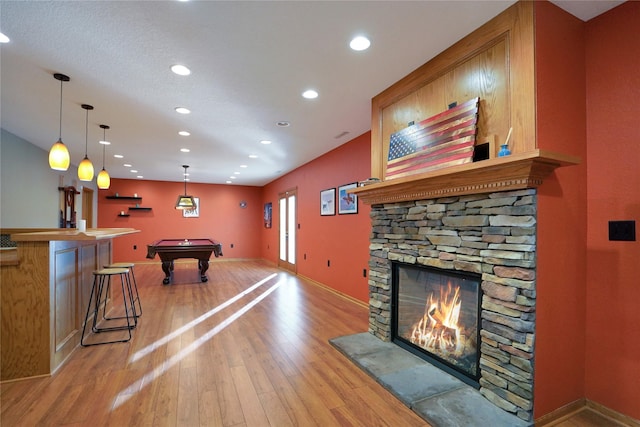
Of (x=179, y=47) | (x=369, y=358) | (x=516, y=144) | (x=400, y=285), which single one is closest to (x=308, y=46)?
(x=179, y=47)

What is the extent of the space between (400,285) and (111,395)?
2.48 m

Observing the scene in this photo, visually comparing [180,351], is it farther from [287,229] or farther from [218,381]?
[287,229]

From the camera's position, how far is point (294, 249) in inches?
289

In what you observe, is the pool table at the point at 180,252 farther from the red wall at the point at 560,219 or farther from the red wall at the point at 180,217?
the red wall at the point at 560,219

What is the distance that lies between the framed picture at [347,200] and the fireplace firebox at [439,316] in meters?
1.78

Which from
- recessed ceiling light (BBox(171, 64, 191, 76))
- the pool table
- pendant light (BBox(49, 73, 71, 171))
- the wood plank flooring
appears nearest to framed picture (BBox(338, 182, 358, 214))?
the wood plank flooring

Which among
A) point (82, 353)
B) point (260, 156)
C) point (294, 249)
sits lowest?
point (82, 353)

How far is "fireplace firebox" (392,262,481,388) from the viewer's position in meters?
2.21

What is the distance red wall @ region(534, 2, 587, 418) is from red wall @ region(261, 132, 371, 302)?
2.49 m

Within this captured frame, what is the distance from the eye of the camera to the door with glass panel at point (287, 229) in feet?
24.3

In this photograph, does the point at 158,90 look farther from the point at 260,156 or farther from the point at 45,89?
the point at 260,156

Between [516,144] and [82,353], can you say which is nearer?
[516,144]

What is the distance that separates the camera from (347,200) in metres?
4.81

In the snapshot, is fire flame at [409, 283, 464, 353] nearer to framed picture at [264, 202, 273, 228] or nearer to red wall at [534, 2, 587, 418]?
red wall at [534, 2, 587, 418]
